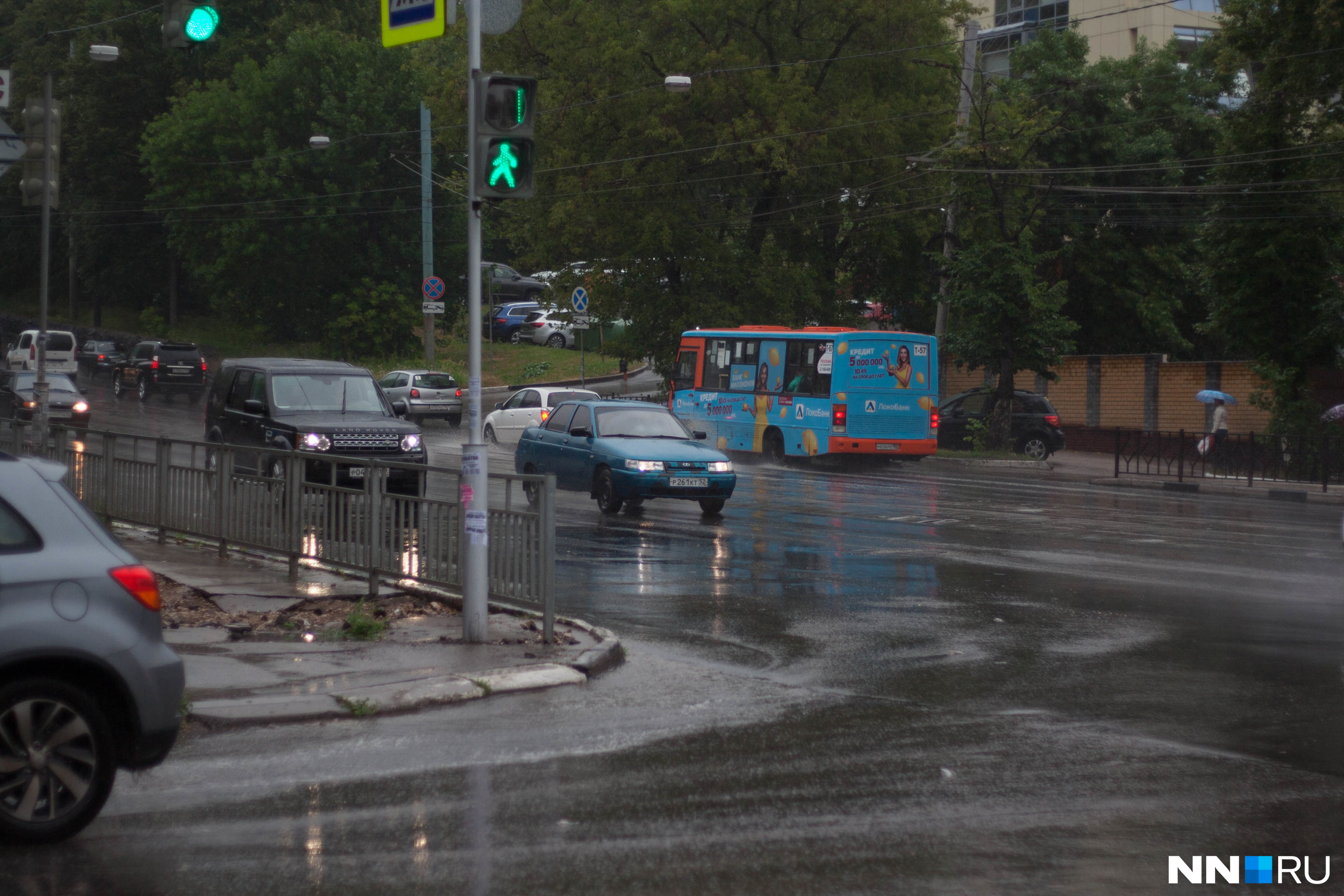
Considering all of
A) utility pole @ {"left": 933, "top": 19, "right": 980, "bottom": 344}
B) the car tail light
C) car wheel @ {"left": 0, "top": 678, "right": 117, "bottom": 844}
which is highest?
utility pole @ {"left": 933, "top": 19, "right": 980, "bottom": 344}

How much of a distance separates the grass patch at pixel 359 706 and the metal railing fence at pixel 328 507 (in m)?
2.20

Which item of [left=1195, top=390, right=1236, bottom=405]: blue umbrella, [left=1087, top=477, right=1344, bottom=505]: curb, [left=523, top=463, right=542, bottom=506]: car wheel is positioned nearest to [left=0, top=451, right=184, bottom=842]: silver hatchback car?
[left=523, top=463, right=542, bottom=506]: car wheel

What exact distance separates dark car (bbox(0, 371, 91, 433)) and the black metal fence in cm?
2409

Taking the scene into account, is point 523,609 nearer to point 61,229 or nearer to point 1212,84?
point 1212,84

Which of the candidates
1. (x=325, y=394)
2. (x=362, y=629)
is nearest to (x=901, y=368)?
(x=325, y=394)

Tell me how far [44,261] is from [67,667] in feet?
59.5

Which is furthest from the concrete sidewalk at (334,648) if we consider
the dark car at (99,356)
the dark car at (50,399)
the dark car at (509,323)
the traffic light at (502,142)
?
the dark car at (509,323)

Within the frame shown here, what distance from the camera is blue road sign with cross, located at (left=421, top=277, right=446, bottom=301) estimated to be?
149 feet

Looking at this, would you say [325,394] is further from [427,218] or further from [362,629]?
[427,218]

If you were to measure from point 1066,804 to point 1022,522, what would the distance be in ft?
45.8

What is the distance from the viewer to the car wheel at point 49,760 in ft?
18.1

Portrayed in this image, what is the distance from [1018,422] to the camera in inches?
1457

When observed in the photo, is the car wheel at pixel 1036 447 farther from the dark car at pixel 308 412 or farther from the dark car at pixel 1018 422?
the dark car at pixel 308 412

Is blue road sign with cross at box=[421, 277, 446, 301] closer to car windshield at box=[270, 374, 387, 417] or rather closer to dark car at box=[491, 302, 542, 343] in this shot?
dark car at box=[491, 302, 542, 343]
